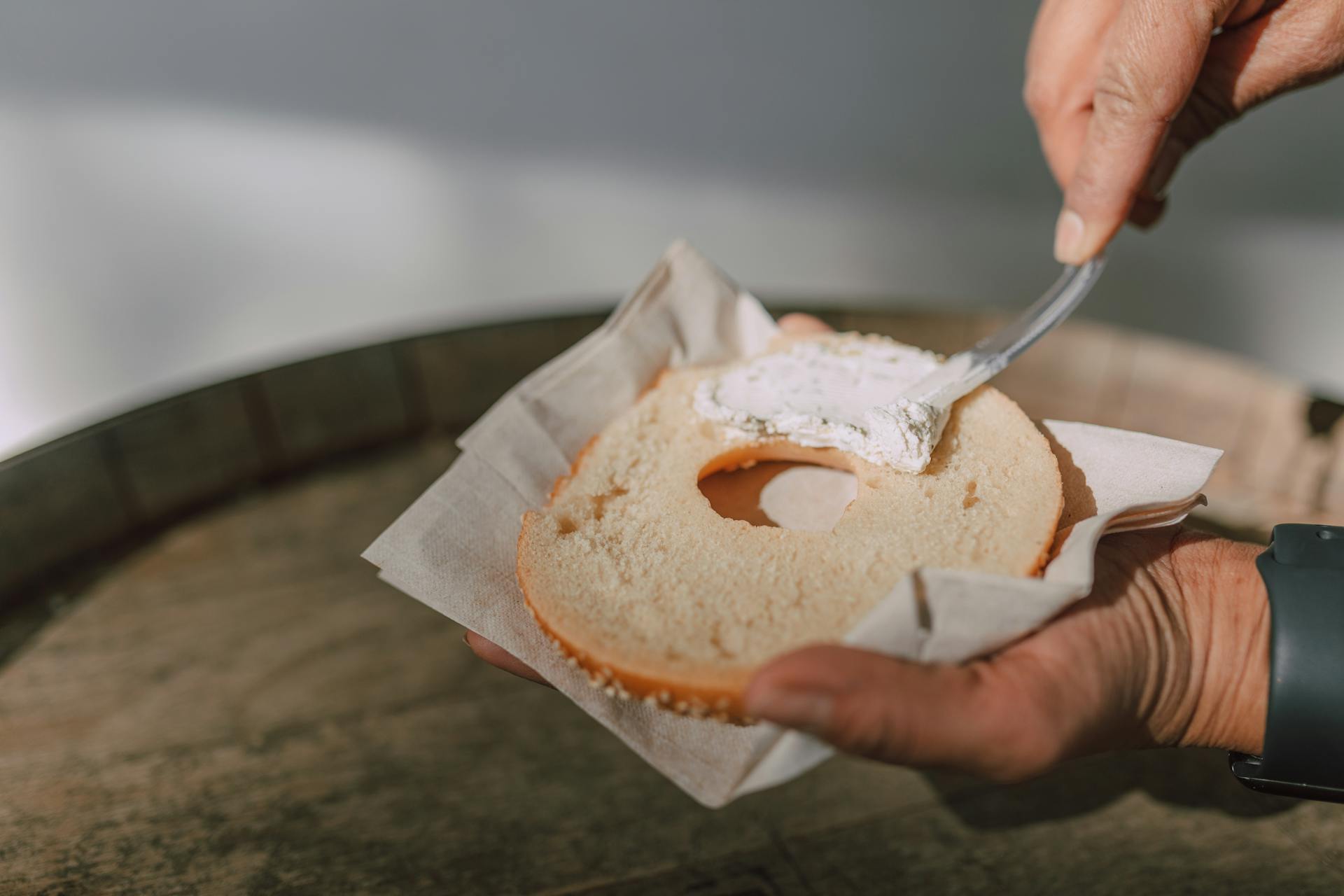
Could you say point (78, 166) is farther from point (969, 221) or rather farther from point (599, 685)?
point (969, 221)

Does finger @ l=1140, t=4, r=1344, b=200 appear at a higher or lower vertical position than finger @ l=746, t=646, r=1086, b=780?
higher

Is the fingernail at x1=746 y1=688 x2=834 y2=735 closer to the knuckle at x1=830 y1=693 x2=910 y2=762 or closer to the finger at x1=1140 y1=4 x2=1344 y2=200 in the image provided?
the knuckle at x1=830 y1=693 x2=910 y2=762

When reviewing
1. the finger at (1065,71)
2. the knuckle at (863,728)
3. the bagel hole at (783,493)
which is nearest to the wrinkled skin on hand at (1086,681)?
the knuckle at (863,728)

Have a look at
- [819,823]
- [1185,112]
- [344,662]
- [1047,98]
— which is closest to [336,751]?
[344,662]

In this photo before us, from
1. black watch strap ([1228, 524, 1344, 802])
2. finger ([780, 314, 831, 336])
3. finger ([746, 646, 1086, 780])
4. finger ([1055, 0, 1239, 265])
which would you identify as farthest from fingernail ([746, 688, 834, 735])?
finger ([1055, 0, 1239, 265])

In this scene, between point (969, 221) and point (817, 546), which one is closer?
point (817, 546)
